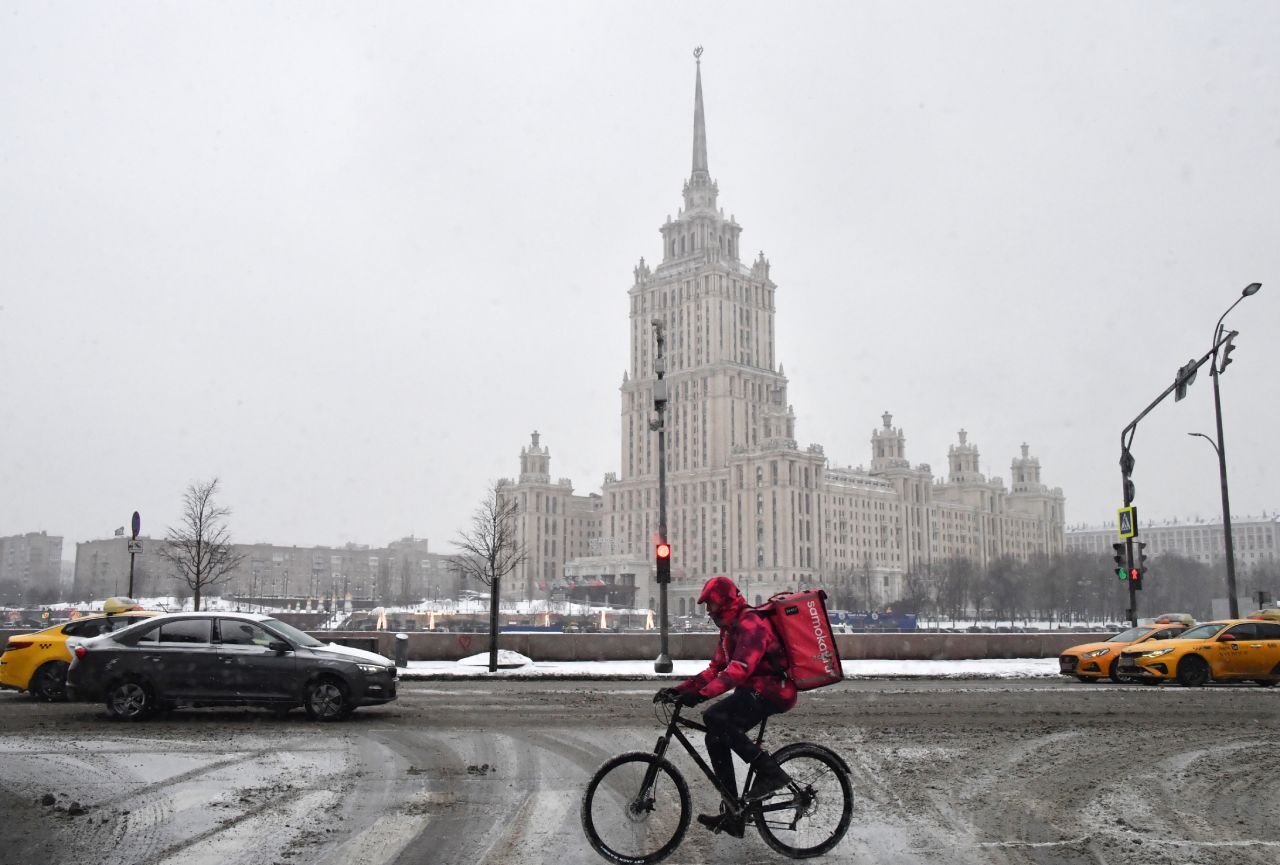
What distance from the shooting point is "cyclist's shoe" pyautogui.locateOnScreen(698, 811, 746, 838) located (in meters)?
Answer: 6.99

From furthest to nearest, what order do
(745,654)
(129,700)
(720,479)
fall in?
(720,479) → (129,700) → (745,654)

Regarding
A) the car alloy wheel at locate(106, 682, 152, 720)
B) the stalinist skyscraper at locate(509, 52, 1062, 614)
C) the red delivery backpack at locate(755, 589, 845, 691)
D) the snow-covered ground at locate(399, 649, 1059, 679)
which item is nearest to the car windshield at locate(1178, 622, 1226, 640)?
the snow-covered ground at locate(399, 649, 1059, 679)

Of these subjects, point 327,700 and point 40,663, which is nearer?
point 327,700

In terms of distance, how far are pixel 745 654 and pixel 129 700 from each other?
1066 centimetres

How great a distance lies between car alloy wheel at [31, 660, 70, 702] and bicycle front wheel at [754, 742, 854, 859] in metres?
14.1

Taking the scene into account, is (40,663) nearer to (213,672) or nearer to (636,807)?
(213,672)

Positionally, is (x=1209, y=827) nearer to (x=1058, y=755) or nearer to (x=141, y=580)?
(x=1058, y=755)

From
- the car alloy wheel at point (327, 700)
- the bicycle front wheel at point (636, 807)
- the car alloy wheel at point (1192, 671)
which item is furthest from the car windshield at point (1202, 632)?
the bicycle front wheel at point (636, 807)

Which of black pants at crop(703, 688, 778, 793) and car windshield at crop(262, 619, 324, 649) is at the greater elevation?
car windshield at crop(262, 619, 324, 649)

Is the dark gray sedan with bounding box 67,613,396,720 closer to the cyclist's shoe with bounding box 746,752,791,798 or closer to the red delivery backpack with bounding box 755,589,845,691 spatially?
the cyclist's shoe with bounding box 746,752,791,798

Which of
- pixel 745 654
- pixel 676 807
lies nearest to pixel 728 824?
pixel 676 807

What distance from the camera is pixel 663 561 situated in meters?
25.8

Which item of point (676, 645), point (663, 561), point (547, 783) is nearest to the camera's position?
point (547, 783)

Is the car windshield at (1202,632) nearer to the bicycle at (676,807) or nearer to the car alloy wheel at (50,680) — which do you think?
the bicycle at (676,807)
